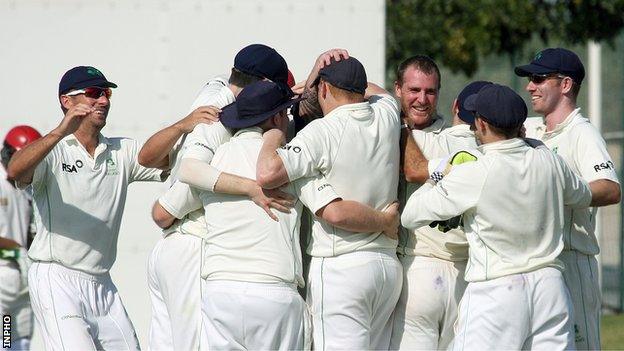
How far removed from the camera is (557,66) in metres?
7.14

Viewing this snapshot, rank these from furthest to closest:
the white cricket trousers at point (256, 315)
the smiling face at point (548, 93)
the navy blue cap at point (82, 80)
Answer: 1. the navy blue cap at point (82, 80)
2. the smiling face at point (548, 93)
3. the white cricket trousers at point (256, 315)

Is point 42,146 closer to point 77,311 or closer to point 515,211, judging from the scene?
point 77,311

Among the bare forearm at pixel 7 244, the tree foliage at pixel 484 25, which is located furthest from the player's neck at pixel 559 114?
the tree foliage at pixel 484 25

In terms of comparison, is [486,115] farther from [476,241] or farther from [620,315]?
[620,315]

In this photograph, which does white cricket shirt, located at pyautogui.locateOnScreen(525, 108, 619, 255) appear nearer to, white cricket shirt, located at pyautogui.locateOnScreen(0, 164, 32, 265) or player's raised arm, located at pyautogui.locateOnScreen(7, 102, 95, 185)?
player's raised arm, located at pyautogui.locateOnScreen(7, 102, 95, 185)

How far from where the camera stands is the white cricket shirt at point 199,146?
6742mm

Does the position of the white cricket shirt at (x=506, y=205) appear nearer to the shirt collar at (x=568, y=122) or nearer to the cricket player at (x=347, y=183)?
the cricket player at (x=347, y=183)

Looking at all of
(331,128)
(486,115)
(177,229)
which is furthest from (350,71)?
(177,229)

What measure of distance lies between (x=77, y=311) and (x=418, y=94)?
2441mm

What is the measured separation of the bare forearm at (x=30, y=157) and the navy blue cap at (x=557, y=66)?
274cm

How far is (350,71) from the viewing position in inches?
260

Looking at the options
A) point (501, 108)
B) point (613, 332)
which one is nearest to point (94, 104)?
point (501, 108)

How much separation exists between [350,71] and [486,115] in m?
0.78

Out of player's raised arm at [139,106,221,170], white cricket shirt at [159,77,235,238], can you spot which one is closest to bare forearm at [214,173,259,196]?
white cricket shirt at [159,77,235,238]
